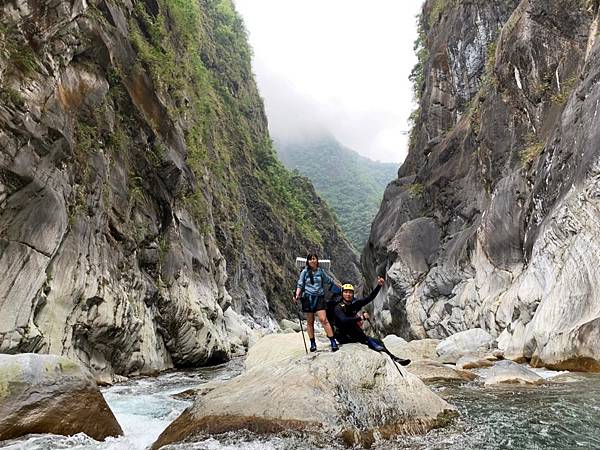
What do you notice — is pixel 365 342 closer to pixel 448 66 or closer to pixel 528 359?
pixel 528 359

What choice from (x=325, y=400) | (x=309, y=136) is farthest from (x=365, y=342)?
(x=309, y=136)

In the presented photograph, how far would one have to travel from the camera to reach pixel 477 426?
7.02m

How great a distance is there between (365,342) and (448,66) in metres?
32.1

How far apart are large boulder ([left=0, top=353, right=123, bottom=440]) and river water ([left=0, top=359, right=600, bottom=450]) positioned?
6.9 inches

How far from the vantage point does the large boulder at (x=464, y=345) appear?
654 inches

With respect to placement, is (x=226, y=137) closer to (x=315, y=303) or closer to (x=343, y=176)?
(x=315, y=303)

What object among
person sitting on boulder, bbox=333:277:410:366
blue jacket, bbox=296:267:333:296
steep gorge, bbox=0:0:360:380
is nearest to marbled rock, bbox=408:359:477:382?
person sitting on boulder, bbox=333:277:410:366

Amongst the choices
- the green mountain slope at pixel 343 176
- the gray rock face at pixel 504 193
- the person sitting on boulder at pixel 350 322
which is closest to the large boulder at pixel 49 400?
the person sitting on boulder at pixel 350 322

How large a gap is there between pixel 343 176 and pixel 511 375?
119185 mm

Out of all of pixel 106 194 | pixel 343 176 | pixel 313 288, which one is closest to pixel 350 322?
pixel 313 288

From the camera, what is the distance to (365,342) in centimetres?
828

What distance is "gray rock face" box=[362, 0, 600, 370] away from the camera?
43.1 feet

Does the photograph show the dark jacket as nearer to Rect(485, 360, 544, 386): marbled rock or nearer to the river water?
the river water

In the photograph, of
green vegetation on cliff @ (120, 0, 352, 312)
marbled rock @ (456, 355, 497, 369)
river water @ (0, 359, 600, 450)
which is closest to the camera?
river water @ (0, 359, 600, 450)
